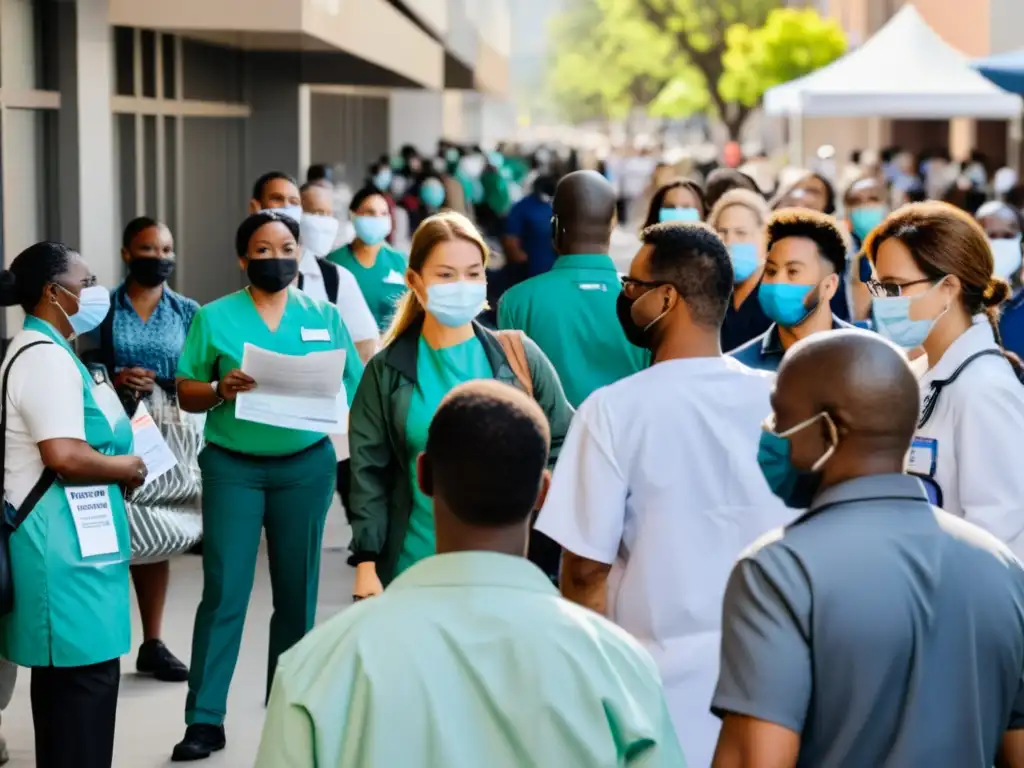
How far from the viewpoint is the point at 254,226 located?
23.1ft

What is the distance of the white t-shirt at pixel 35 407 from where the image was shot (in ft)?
18.2

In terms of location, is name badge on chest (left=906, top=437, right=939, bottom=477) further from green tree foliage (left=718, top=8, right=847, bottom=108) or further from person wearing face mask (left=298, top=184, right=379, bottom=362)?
green tree foliage (left=718, top=8, right=847, bottom=108)

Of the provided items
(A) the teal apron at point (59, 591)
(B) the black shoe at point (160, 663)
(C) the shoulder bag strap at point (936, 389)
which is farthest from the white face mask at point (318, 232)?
(C) the shoulder bag strap at point (936, 389)

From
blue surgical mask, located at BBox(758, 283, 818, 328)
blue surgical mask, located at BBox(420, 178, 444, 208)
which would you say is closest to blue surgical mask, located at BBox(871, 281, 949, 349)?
blue surgical mask, located at BBox(758, 283, 818, 328)

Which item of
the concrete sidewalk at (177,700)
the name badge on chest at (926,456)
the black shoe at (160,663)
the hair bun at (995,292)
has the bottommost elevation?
the concrete sidewalk at (177,700)

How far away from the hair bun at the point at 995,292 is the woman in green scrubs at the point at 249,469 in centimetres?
263

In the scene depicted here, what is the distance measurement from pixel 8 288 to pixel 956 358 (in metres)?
2.76

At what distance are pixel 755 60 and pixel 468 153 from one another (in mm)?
20732

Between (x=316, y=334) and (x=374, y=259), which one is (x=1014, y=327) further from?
(x=374, y=259)

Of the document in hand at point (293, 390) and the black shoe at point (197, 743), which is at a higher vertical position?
the document in hand at point (293, 390)

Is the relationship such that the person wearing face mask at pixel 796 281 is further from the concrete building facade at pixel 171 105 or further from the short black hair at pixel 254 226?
the concrete building facade at pixel 171 105

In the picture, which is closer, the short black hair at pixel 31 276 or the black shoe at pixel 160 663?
the short black hair at pixel 31 276

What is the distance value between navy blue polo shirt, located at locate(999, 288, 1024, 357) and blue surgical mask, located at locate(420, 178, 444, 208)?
1177 centimetres

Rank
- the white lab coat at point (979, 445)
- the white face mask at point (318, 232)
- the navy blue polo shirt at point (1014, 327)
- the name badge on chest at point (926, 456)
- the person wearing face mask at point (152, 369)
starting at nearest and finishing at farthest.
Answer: the white lab coat at point (979, 445) → the name badge on chest at point (926, 456) → the person wearing face mask at point (152, 369) → the navy blue polo shirt at point (1014, 327) → the white face mask at point (318, 232)
